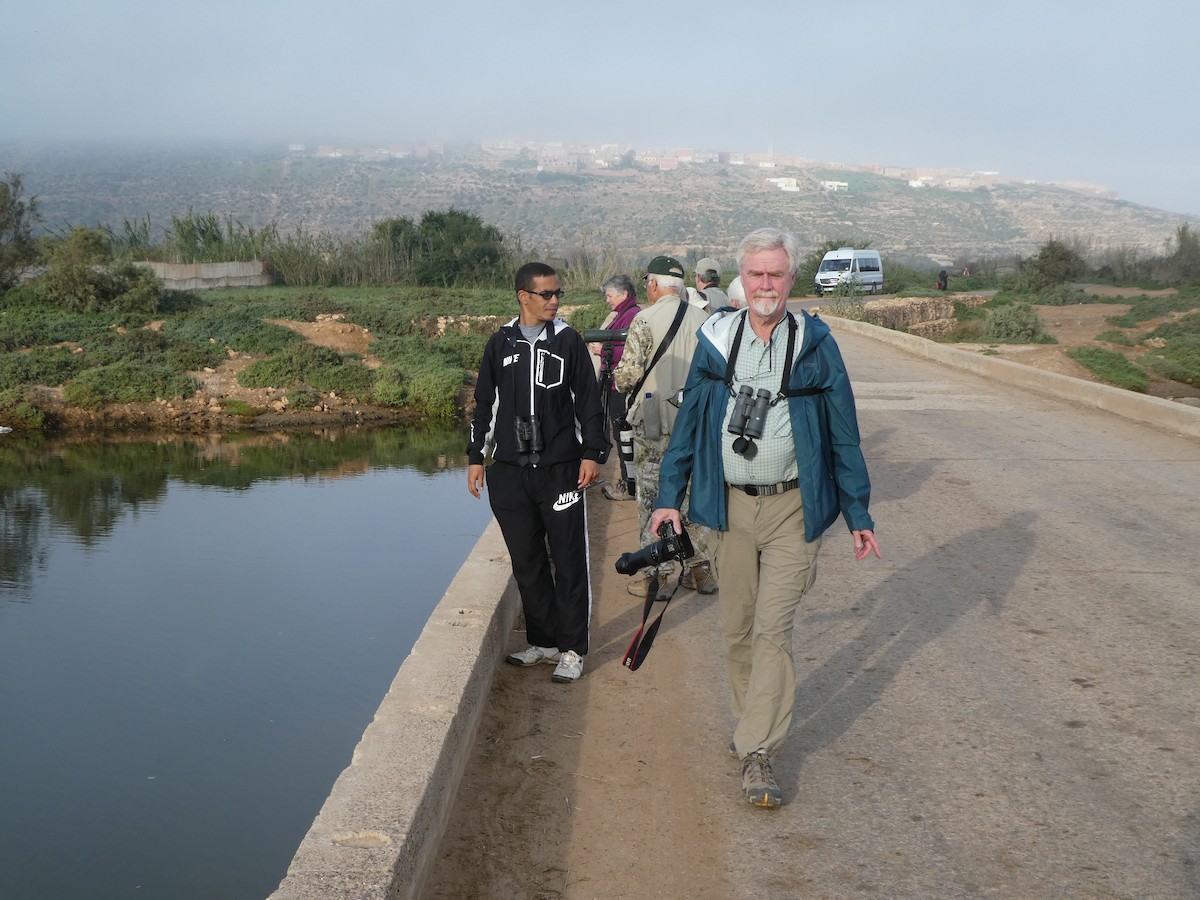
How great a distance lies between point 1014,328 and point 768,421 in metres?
22.6

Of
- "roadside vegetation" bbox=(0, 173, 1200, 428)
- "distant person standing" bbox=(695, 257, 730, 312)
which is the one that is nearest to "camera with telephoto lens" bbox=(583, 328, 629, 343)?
"distant person standing" bbox=(695, 257, 730, 312)

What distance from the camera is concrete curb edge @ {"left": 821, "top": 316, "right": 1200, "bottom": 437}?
12.9 meters

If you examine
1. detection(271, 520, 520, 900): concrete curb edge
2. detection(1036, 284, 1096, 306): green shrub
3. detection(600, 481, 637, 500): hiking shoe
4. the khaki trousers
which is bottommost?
detection(1036, 284, 1096, 306): green shrub

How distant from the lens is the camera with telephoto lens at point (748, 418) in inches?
167

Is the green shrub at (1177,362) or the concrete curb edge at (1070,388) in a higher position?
the concrete curb edge at (1070,388)

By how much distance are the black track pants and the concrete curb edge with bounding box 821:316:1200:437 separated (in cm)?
913

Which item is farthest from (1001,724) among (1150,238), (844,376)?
(1150,238)

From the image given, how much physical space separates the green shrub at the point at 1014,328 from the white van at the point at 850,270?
18.6 meters

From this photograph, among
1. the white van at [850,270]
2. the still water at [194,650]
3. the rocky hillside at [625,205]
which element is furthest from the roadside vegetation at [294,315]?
the rocky hillside at [625,205]

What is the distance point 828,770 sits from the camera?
4652mm

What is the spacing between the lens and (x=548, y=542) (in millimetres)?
5695

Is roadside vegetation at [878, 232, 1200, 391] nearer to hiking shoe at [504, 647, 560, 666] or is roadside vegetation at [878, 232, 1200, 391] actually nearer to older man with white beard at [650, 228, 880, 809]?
hiking shoe at [504, 647, 560, 666]

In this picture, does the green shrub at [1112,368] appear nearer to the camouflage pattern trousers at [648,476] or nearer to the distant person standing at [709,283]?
the distant person standing at [709,283]

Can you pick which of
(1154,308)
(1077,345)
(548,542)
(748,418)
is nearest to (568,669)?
(548,542)
